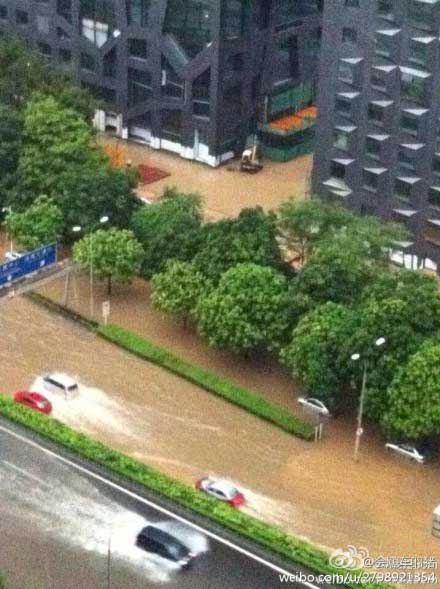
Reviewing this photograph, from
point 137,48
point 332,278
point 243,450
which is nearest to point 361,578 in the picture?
point 243,450

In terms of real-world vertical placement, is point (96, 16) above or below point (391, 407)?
above

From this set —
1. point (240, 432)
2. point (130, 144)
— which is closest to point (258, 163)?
point (130, 144)

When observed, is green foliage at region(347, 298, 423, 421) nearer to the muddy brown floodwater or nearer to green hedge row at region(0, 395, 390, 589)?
the muddy brown floodwater

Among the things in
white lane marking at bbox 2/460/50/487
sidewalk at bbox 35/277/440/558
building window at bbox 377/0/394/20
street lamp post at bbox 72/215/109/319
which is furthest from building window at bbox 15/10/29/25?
white lane marking at bbox 2/460/50/487

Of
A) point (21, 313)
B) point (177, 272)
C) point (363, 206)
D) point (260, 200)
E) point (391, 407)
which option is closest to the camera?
point (391, 407)

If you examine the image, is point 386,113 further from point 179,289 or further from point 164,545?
point 164,545

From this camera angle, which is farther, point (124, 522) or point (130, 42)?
point (130, 42)

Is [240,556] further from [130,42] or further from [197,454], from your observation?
[130,42]
